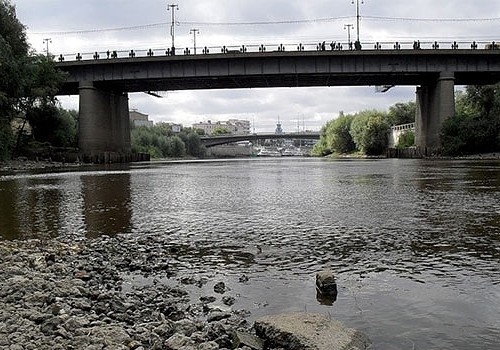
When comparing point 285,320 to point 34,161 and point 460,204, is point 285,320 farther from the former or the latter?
point 34,161

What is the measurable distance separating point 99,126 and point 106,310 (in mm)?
77237

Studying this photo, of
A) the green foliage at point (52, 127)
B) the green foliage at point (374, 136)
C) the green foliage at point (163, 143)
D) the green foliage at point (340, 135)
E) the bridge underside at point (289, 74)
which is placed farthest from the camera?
the green foliage at point (340, 135)

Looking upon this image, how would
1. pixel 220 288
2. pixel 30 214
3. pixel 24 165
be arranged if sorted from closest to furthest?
pixel 220 288 < pixel 30 214 < pixel 24 165

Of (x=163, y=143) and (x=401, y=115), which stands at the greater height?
(x=401, y=115)

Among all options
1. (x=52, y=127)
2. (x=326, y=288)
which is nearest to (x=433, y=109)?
(x=52, y=127)

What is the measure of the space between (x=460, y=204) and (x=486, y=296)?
11965 millimetres

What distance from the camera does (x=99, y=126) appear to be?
80375 mm

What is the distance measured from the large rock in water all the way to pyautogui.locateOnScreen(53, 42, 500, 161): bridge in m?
70.7

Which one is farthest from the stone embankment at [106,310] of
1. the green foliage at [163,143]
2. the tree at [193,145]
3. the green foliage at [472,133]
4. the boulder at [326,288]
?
the tree at [193,145]

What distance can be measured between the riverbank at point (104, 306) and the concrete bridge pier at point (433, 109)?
74.5 meters

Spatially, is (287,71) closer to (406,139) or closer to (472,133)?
(472,133)

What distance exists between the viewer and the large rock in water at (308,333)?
5.52 metres

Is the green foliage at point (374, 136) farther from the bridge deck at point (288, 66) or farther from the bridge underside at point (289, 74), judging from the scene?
the bridge deck at point (288, 66)

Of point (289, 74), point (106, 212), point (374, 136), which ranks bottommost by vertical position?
point (106, 212)
